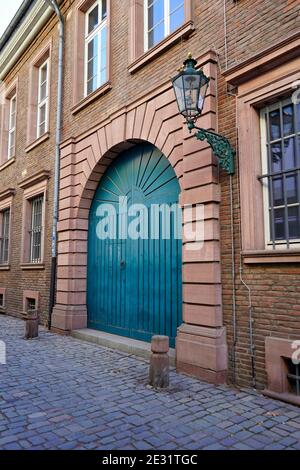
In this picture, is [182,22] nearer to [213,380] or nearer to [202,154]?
[202,154]

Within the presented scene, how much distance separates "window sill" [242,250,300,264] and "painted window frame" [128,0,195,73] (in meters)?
3.89

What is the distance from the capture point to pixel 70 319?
8.68 meters

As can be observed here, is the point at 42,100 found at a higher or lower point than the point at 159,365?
higher

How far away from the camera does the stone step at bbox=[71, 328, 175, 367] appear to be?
6492 millimetres

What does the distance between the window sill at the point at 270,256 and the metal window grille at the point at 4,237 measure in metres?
10.8

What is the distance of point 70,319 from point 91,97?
202 inches

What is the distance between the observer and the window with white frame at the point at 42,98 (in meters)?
11.8

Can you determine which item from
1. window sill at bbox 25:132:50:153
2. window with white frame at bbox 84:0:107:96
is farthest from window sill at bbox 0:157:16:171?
window with white frame at bbox 84:0:107:96

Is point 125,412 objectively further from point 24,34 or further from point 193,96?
point 24,34

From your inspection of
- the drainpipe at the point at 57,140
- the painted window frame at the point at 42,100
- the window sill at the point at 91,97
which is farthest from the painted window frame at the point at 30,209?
the window sill at the point at 91,97

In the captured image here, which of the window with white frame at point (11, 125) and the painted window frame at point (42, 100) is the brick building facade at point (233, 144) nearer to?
the painted window frame at point (42, 100)

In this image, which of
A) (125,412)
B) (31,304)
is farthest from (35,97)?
(125,412)
